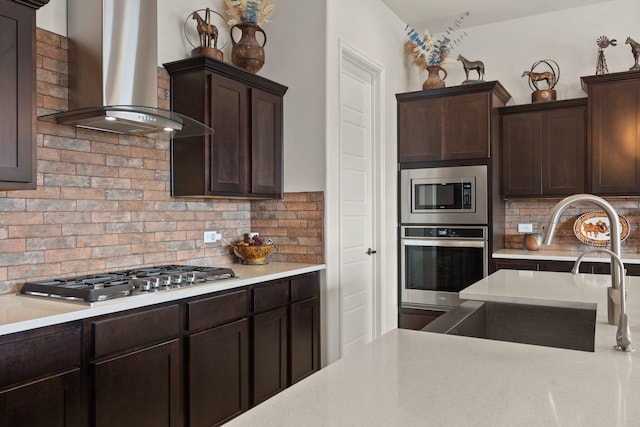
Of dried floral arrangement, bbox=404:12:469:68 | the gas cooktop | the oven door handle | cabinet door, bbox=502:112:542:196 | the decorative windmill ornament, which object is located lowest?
the gas cooktop

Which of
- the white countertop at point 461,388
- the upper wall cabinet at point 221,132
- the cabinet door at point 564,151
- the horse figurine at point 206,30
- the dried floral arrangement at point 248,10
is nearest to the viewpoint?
the white countertop at point 461,388

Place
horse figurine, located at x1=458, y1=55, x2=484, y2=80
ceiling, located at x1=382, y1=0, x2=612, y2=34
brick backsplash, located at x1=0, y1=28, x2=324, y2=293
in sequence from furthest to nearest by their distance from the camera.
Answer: horse figurine, located at x1=458, y1=55, x2=484, y2=80 < ceiling, located at x1=382, y1=0, x2=612, y2=34 < brick backsplash, located at x1=0, y1=28, x2=324, y2=293

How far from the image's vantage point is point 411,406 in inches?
38.8

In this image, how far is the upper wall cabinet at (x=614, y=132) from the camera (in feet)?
13.9

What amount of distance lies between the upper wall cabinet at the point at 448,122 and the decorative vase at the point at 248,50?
72.3 inches

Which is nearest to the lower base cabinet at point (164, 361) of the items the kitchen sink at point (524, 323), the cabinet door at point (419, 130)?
the kitchen sink at point (524, 323)

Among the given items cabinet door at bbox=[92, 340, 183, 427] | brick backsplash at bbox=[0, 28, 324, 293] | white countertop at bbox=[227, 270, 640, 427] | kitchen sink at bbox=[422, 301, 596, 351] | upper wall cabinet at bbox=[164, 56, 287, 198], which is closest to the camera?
white countertop at bbox=[227, 270, 640, 427]

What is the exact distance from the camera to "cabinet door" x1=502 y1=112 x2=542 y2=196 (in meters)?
4.66

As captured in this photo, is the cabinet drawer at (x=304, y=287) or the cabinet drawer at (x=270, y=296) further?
the cabinet drawer at (x=304, y=287)

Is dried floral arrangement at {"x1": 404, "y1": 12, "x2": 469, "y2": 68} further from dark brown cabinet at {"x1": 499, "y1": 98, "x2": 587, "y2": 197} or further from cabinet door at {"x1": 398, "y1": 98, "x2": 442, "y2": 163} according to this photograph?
dark brown cabinet at {"x1": 499, "y1": 98, "x2": 587, "y2": 197}

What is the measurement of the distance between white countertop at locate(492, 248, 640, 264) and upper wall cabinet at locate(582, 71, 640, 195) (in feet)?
1.85

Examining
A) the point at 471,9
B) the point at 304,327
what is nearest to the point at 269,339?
the point at 304,327

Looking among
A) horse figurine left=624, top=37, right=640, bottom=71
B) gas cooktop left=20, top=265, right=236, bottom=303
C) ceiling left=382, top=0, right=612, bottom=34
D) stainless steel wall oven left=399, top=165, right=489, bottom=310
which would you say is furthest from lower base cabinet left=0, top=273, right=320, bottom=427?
horse figurine left=624, top=37, right=640, bottom=71

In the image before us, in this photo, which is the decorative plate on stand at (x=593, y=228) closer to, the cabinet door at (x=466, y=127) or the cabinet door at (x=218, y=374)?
the cabinet door at (x=466, y=127)
